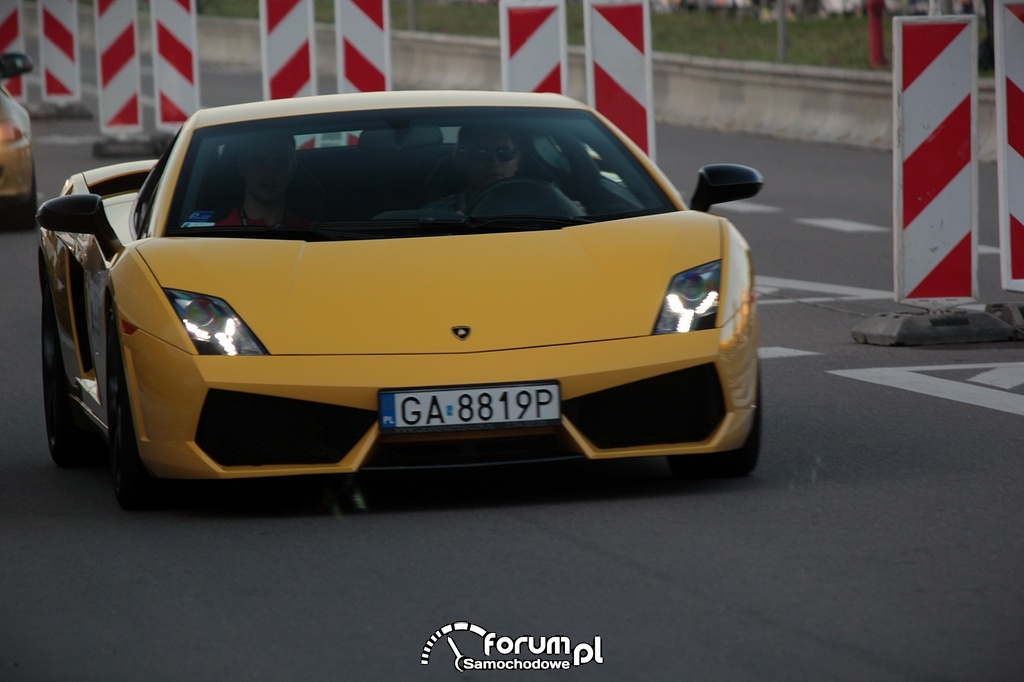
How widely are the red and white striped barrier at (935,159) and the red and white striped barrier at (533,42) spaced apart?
4.77 metres

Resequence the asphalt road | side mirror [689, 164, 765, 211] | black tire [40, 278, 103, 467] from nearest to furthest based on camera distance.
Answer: the asphalt road < side mirror [689, 164, 765, 211] < black tire [40, 278, 103, 467]

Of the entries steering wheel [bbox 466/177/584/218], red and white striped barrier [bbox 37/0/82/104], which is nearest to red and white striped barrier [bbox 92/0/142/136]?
red and white striped barrier [bbox 37/0/82/104]

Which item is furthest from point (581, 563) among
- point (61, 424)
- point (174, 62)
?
point (174, 62)

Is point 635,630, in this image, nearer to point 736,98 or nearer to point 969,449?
point 969,449

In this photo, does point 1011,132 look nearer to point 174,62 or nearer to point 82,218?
point 82,218

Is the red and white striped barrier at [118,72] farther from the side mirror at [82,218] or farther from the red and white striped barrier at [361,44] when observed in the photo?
the side mirror at [82,218]

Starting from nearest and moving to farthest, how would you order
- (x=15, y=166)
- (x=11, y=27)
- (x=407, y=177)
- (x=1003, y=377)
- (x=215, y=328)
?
(x=215, y=328) → (x=407, y=177) → (x=1003, y=377) → (x=15, y=166) → (x=11, y=27)

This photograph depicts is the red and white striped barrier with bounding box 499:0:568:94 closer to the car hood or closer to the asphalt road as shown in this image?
the asphalt road

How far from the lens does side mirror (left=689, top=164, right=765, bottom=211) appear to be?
783 centimetres

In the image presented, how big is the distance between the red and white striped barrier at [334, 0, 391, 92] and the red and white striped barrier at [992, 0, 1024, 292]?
24.5 ft

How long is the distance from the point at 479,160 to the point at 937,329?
12.5 feet

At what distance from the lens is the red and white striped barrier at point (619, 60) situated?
1361 cm

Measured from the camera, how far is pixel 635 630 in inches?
201

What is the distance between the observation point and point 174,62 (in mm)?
24203
